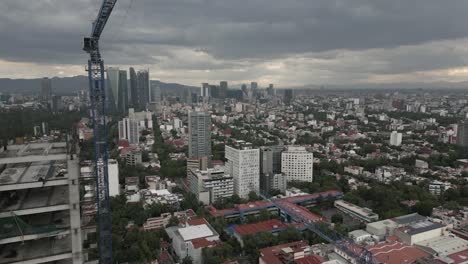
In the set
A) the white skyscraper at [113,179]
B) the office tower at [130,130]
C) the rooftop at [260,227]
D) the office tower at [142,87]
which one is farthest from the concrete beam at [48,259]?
the office tower at [142,87]

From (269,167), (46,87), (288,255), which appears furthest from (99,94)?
(46,87)

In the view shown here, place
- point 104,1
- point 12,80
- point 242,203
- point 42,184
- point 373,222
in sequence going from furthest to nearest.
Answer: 1. point 12,80
2. point 242,203
3. point 373,222
4. point 104,1
5. point 42,184

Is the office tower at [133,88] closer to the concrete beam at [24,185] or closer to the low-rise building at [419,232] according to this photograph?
the low-rise building at [419,232]

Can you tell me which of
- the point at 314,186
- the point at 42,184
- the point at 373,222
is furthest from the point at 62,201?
the point at 314,186

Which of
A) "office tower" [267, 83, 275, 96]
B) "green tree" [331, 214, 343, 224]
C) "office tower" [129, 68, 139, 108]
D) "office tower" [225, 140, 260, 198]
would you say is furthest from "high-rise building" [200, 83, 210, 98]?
"green tree" [331, 214, 343, 224]

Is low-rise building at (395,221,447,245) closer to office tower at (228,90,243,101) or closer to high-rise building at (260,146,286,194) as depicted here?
high-rise building at (260,146,286,194)

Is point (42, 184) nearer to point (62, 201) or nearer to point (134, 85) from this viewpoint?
point (62, 201)

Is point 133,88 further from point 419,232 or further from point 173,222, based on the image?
point 419,232
